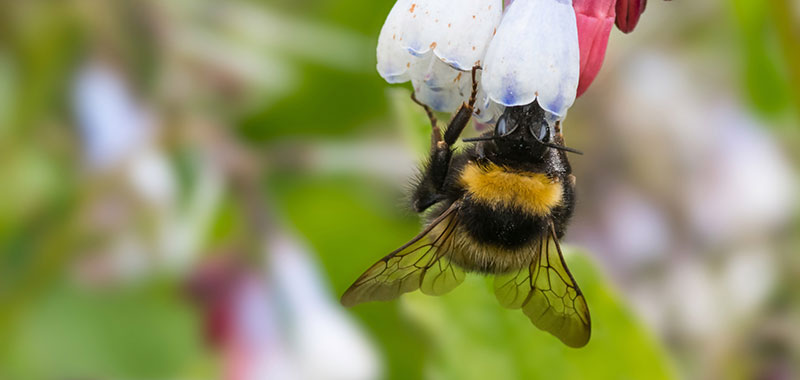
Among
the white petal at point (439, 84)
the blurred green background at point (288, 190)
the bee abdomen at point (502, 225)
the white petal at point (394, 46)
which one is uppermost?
the white petal at point (394, 46)

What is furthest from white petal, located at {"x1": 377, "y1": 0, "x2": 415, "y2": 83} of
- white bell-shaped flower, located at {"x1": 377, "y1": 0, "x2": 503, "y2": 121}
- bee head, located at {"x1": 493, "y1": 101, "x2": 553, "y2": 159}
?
bee head, located at {"x1": 493, "y1": 101, "x2": 553, "y2": 159}

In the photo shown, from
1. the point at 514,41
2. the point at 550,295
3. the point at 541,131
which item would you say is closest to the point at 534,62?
the point at 514,41

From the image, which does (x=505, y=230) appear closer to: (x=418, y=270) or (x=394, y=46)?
(x=418, y=270)

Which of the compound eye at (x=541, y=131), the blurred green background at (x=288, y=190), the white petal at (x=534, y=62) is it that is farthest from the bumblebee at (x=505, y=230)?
the blurred green background at (x=288, y=190)

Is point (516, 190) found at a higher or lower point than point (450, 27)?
lower

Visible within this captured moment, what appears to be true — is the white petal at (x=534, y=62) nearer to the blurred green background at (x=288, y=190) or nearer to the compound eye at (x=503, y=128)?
the compound eye at (x=503, y=128)

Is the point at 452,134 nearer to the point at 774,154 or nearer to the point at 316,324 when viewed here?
the point at 316,324
